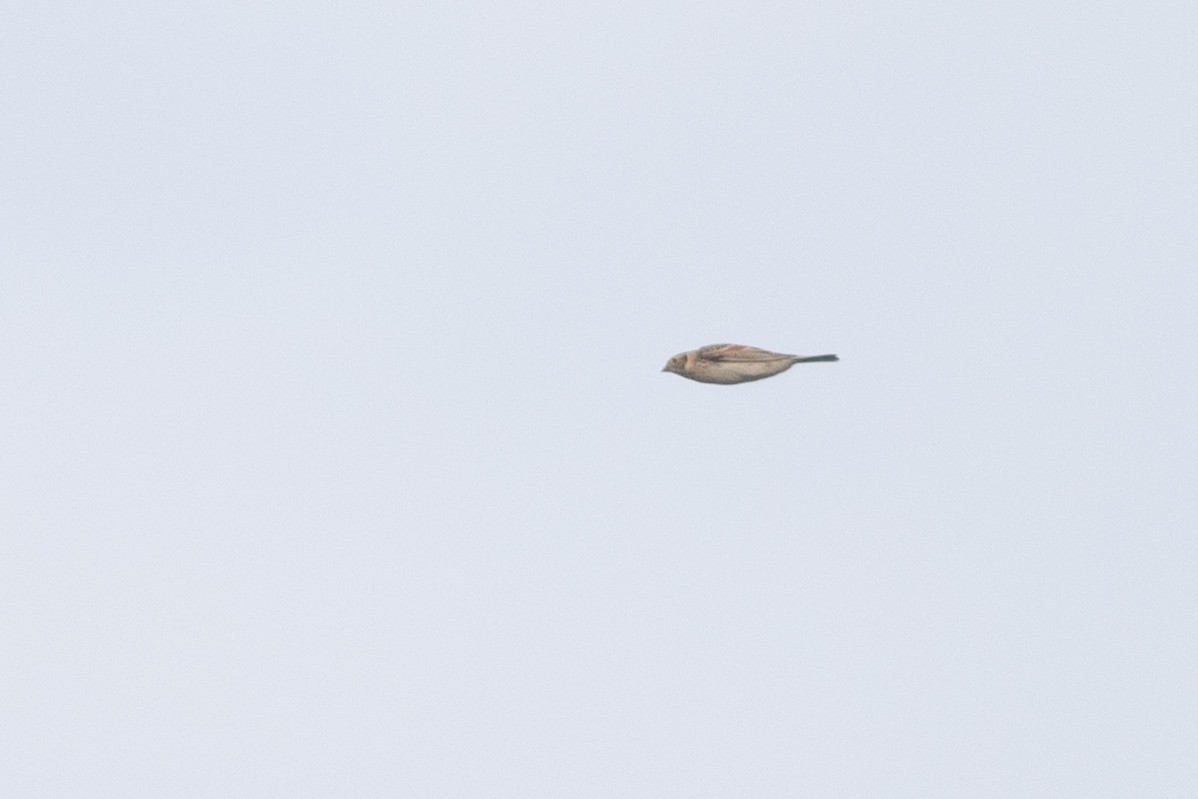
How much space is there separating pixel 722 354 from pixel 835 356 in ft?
11.6

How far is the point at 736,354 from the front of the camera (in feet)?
94.5

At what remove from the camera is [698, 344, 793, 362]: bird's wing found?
28.8m

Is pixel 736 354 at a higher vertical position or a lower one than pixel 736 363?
higher

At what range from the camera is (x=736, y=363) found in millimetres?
28844

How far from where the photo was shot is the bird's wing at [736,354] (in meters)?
28.8

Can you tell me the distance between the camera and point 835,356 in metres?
28.0

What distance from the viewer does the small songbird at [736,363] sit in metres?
28.8

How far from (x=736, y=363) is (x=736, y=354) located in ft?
0.96

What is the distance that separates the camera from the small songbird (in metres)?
28.8

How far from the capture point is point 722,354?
94.7 ft
